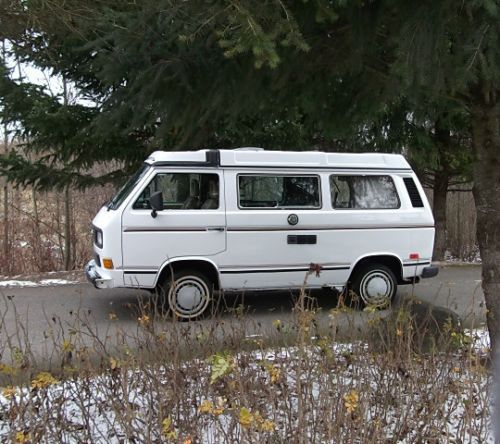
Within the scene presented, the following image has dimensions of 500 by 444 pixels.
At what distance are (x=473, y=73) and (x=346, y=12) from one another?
1016 mm

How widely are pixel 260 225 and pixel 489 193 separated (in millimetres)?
3302

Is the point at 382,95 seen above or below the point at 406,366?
above

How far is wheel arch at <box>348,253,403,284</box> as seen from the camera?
7.47 m

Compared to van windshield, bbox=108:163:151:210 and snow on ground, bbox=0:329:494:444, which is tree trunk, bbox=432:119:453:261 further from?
snow on ground, bbox=0:329:494:444

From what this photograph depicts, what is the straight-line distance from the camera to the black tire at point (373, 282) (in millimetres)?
7480

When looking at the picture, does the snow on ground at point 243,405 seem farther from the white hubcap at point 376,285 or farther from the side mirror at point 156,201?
the white hubcap at point 376,285

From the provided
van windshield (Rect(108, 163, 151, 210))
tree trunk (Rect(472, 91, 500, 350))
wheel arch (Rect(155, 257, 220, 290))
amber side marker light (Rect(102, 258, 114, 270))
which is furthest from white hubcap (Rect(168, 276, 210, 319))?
tree trunk (Rect(472, 91, 500, 350))

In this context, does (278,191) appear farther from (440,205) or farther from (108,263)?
(440,205)

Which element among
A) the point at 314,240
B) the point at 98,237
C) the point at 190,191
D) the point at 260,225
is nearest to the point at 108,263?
the point at 98,237

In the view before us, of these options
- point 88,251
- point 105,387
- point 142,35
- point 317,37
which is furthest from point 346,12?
point 88,251

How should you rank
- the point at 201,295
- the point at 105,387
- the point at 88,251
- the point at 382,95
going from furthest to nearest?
the point at 88,251, the point at 201,295, the point at 382,95, the point at 105,387

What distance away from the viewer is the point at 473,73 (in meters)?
3.05

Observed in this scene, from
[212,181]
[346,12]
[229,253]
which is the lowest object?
[229,253]

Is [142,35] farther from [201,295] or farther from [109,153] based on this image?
[109,153]
